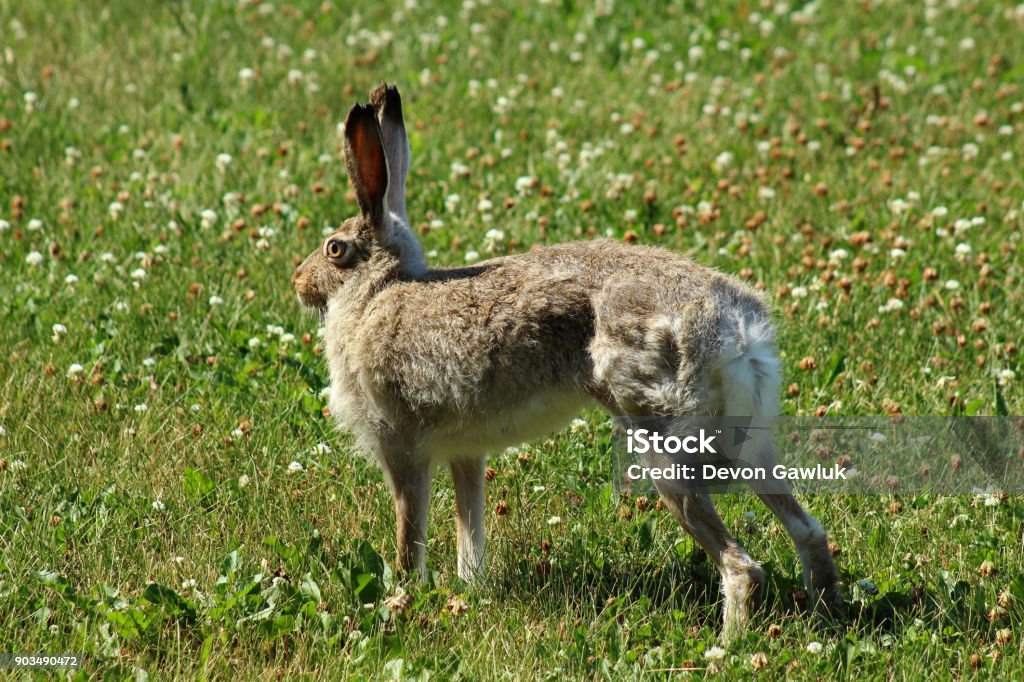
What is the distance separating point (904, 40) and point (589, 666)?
8.06m

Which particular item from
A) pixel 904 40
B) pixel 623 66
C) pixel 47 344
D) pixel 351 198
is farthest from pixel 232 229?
pixel 904 40

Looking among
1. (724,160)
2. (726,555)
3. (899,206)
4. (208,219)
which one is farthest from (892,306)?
(208,219)

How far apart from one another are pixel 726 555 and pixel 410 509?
1.29m

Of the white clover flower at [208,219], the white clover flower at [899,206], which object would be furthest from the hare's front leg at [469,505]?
the white clover flower at [899,206]

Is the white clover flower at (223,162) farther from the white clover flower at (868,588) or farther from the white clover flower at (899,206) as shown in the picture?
the white clover flower at (868,588)

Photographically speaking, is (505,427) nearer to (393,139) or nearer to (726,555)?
(726,555)

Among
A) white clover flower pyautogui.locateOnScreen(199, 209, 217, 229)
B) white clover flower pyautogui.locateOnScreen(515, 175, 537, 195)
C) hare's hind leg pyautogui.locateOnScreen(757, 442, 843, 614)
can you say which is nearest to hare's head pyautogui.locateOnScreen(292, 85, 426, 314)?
hare's hind leg pyautogui.locateOnScreen(757, 442, 843, 614)

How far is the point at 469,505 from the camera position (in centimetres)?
555

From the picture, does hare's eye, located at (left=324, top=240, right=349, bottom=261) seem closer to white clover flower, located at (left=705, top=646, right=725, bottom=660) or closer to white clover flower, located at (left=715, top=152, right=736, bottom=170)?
white clover flower, located at (left=705, top=646, right=725, bottom=660)

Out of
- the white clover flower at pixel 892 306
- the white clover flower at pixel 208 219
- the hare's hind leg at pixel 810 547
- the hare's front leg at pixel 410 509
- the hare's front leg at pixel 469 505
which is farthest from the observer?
the white clover flower at pixel 208 219

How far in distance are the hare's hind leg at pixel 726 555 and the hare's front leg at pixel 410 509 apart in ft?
3.41

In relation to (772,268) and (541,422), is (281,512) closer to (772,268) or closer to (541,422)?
(541,422)

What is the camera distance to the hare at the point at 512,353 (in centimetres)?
481

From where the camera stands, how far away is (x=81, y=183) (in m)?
8.66
